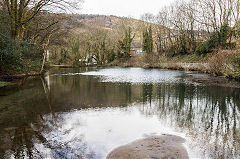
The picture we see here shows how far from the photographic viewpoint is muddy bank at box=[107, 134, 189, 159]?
381cm

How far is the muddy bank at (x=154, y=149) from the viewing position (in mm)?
3812

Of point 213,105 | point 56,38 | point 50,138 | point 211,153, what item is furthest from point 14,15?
point 211,153

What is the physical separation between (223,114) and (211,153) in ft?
11.0

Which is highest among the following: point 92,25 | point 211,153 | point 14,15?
point 92,25

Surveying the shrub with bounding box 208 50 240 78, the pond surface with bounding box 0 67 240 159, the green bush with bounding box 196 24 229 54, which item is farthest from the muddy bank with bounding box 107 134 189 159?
the green bush with bounding box 196 24 229 54

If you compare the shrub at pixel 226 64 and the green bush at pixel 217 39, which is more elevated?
the green bush at pixel 217 39

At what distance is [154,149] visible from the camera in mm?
4105

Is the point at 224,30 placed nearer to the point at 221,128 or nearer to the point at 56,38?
the point at 56,38

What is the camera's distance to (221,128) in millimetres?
5375

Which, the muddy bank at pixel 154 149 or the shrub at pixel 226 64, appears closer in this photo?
the muddy bank at pixel 154 149

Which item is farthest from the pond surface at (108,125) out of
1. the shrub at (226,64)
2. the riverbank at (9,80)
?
the shrub at (226,64)

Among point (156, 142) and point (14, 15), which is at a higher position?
point (14, 15)

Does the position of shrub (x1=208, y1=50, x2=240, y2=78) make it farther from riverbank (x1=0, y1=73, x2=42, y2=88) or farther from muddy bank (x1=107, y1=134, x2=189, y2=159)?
riverbank (x1=0, y1=73, x2=42, y2=88)

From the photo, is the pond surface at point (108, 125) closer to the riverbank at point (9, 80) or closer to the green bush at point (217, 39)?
the riverbank at point (9, 80)
